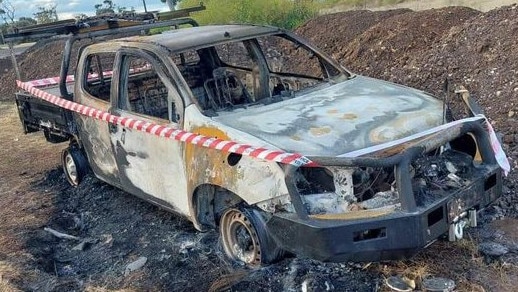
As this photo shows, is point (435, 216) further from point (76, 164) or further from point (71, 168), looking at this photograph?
point (71, 168)

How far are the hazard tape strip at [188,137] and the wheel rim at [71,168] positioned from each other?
27.9 inches

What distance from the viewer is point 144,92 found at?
6016mm

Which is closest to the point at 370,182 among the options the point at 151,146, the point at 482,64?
the point at 151,146

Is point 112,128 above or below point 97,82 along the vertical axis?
below

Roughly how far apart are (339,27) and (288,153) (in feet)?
32.8

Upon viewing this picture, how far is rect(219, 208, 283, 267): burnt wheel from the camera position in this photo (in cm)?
414

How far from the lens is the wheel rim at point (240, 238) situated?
167 inches

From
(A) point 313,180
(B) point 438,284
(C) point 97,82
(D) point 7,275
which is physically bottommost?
(B) point 438,284

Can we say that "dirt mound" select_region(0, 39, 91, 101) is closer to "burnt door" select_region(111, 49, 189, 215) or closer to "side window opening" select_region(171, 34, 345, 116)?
"side window opening" select_region(171, 34, 345, 116)

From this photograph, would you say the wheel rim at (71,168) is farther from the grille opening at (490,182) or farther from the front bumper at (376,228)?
the grille opening at (490,182)

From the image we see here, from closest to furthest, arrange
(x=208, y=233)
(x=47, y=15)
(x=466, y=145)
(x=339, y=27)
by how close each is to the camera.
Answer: (x=466, y=145)
(x=208, y=233)
(x=339, y=27)
(x=47, y=15)

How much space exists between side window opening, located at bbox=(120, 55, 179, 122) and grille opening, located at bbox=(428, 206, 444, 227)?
8.74ft

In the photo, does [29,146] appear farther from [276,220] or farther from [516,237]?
[516,237]

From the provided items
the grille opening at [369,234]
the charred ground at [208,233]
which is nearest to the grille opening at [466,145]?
the charred ground at [208,233]
